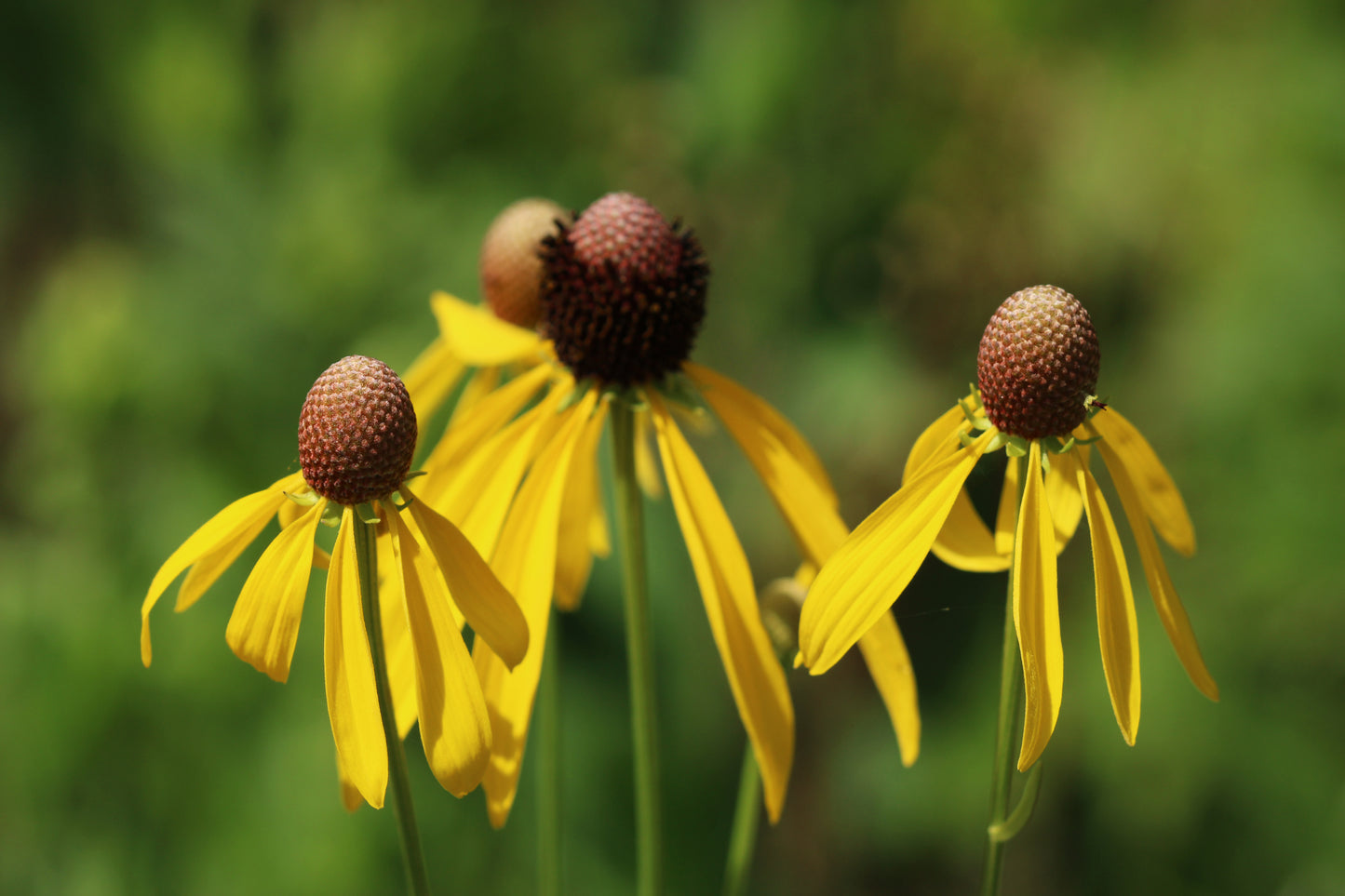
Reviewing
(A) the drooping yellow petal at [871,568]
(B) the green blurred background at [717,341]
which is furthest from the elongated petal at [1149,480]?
(B) the green blurred background at [717,341]

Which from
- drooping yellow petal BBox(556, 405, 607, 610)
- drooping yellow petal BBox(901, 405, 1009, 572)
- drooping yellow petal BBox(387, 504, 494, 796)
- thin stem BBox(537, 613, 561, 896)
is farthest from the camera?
drooping yellow petal BBox(556, 405, 607, 610)

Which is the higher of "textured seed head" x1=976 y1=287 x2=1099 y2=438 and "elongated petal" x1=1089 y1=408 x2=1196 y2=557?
"textured seed head" x1=976 y1=287 x2=1099 y2=438

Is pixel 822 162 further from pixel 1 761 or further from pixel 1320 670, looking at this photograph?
pixel 1 761

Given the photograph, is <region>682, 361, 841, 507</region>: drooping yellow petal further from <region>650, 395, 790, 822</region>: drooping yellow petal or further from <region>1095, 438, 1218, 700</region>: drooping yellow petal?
<region>1095, 438, 1218, 700</region>: drooping yellow petal

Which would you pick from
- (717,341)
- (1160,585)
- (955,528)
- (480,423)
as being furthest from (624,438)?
(717,341)

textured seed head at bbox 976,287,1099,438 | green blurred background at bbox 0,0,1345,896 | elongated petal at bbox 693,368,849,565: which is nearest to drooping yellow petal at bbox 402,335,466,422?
elongated petal at bbox 693,368,849,565

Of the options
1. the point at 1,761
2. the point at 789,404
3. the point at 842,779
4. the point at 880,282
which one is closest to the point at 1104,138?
the point at 880,282

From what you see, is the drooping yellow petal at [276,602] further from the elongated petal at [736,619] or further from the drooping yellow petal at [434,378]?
the drooping yellow petal at [434,378]

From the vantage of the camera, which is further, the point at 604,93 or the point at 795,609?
the point at 604,93
